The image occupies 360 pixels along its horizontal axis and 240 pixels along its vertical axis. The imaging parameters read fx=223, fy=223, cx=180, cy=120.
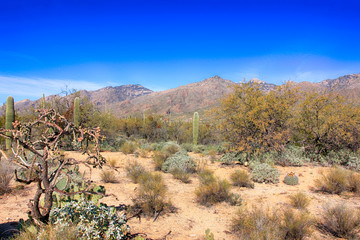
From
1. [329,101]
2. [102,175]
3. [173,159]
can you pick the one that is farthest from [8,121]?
[329,101]

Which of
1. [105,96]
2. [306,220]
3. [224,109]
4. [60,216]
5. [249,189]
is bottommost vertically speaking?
[249,189]

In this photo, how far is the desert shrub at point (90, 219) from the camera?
3.08 m

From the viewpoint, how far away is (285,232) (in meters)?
4.32

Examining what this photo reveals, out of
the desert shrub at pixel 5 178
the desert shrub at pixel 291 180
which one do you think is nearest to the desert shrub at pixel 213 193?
the desert shrub at pixel 291 180

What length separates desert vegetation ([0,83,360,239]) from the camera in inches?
124

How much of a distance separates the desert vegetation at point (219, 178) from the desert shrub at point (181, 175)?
0.19 feet

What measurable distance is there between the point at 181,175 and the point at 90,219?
20.3 ft

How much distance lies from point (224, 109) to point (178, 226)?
824 centimetres

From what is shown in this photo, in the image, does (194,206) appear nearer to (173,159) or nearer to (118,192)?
(118,192)

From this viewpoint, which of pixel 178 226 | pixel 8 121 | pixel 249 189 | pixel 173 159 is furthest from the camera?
pixel 8 121

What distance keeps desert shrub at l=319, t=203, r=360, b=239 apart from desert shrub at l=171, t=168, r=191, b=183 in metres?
5.05

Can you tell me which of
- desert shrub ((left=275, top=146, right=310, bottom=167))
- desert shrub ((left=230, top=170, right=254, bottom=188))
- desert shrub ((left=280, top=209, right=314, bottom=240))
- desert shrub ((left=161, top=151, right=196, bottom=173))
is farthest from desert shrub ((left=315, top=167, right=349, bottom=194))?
desert shrub ((left=161, top=151, right=196, bottom=173))

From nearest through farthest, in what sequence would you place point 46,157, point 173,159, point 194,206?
point 46,157, point 194,206, point 173,159

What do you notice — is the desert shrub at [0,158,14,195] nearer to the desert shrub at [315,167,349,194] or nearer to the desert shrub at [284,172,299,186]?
the desert shrub at [284,172,299,186]
